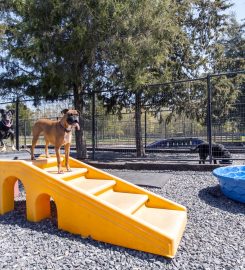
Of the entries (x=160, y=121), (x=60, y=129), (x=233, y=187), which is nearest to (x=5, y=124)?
(x=60, y=129)

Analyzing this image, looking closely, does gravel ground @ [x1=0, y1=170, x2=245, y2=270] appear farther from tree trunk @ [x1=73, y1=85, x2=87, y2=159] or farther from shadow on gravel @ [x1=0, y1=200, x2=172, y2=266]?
tree trunk @ [x1=73, y1=85, x2=87, y2=159]

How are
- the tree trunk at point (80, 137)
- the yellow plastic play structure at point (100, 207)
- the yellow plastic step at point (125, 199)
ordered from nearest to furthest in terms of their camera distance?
the yellow plastic play structure at point (100, 207) < the yellow plastic step at point (125, 199) < the tree trunk at point (80, 137)

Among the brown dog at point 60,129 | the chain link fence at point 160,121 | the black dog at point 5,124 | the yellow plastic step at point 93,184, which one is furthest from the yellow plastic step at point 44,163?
the chain link fence at point 160,121

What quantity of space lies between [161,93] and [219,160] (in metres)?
4.55

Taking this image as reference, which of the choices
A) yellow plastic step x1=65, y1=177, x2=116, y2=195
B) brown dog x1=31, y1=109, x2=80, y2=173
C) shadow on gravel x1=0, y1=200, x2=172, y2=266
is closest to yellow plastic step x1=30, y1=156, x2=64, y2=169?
brown dog x1=31, y1=109, x2=80, y2=173

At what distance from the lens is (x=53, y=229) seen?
3736 millimetres

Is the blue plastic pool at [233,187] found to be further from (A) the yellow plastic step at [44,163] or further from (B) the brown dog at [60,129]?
(A) the yellow plastic step at [44,163]

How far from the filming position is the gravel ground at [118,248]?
2.80 metres

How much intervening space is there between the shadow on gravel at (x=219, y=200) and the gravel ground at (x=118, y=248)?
0.02m

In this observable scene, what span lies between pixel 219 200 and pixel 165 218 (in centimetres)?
172

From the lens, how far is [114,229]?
3.26m

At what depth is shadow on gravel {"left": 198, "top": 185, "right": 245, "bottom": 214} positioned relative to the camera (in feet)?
14.9

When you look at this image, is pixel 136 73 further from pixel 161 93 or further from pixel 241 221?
pixel 241 221

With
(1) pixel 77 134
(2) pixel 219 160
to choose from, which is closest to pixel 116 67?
(1) pixel 77 134
